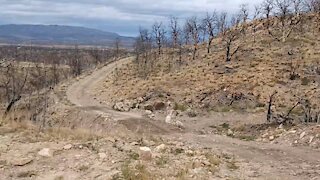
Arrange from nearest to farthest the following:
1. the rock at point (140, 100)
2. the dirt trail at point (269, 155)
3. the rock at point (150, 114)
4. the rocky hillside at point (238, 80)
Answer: the dirt trail at point (269, 155), the rock at point (150, 114), the rocky hillside at point (238, 80), the rock at point (140, 100)

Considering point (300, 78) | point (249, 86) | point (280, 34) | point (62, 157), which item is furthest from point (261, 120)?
point (280, 34)

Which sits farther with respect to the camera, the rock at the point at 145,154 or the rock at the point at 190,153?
the rock at the point at 190,153

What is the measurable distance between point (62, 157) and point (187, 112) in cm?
1566

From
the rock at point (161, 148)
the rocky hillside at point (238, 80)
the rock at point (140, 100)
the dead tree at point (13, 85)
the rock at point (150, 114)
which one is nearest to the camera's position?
the rock at point (161, 148)

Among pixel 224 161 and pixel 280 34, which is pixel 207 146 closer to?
pixel 224 161

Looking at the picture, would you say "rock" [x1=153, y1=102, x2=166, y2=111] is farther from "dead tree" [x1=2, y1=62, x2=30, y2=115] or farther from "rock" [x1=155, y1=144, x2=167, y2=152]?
"rock" [x1=155, y1=144, x2=167, y2=152]

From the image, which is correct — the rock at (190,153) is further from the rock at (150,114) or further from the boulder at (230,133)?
the rock at (150,114)

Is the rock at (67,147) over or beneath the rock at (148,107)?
over

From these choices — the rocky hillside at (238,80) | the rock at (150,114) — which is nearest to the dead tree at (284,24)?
the rocky hillside at (238,80)

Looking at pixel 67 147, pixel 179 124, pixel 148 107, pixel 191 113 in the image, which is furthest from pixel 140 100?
pixel 67 147

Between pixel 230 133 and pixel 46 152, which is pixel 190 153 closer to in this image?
pixel 46 152

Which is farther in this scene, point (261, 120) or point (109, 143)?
point (261, 120)

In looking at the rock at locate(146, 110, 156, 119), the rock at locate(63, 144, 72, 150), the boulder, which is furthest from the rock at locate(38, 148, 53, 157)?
the rock at locate(146, 110, 156, 119)

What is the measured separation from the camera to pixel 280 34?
147 ft
